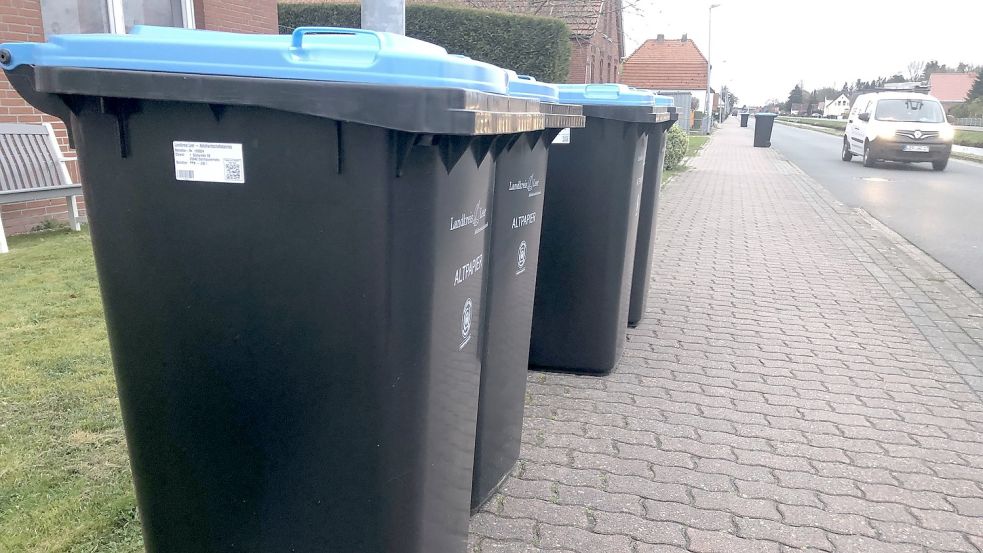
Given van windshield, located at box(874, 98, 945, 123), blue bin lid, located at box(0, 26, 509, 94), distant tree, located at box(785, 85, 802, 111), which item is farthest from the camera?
distant tree, located at box(785, 85, 802, 111)

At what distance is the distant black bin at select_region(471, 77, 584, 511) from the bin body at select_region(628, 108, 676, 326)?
83.3 inches

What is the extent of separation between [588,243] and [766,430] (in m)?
1.36

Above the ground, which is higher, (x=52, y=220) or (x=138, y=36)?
(x=138, y=36)

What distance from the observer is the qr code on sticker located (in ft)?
5.61

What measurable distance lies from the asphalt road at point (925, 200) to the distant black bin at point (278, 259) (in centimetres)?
738

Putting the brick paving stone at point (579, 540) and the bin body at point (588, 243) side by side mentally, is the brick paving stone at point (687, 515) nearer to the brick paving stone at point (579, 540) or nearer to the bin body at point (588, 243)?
the brick paving stone at point (579, 540)

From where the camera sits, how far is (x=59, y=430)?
130 inches

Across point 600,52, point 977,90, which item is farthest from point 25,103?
point 977,90

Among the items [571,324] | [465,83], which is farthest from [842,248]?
[465,83]

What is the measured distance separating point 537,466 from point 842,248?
705cm

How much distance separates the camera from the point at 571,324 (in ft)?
14.3

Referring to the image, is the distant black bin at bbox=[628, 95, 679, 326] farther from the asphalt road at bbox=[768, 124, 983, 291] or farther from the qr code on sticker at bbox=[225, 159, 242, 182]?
the asphalt road at bbox=[768, 124, 983, 291]

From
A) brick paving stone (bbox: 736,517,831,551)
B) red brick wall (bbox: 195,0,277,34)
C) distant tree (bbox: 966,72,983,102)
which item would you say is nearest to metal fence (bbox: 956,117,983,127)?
distant tree (bbox: 966,72,983,102)

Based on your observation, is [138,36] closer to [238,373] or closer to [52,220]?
[238,373]
